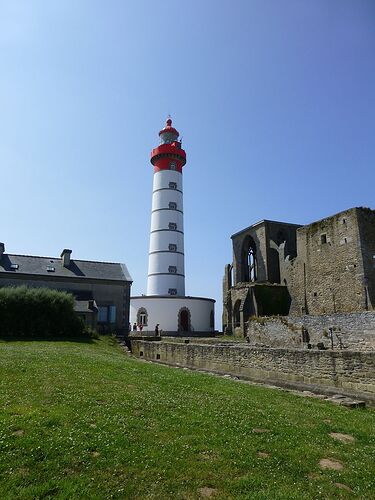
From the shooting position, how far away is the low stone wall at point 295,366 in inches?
418

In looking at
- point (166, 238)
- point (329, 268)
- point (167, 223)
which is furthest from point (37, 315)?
point (329, 268)

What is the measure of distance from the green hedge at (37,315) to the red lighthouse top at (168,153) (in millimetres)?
19909

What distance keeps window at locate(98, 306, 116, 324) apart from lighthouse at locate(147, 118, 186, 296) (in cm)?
660

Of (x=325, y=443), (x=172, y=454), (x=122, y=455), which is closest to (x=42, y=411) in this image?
(x=122, y=455)

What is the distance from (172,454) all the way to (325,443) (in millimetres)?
2499

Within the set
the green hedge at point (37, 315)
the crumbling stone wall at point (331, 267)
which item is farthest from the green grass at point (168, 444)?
the crumbling stone wall at point (331, 267)

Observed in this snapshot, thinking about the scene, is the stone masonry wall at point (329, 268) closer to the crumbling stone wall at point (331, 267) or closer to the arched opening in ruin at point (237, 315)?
the crumbling stone wall at point (331, 267)

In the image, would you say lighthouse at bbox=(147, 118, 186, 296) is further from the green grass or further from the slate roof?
the green grass

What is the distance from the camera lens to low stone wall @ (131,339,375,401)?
34.9 feet

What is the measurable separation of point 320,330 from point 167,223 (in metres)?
22.3

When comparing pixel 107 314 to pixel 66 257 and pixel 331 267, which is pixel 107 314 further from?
pixel 331 267

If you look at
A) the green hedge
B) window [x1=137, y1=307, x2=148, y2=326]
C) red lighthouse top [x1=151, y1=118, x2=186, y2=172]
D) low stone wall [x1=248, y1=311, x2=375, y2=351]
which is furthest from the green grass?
red lighthouse top [x1=151, y1=118, x2=186, y2=172]

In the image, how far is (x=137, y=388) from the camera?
8.99 meters

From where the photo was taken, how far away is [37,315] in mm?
25188
